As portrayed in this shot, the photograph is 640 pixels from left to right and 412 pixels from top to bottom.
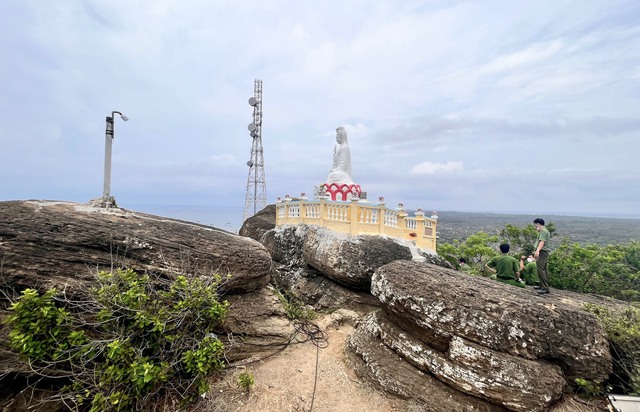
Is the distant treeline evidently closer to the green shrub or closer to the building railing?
the building railing

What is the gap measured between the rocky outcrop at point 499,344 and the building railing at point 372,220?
5.24 meters

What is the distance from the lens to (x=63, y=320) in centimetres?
504

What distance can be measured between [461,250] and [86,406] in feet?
57.9

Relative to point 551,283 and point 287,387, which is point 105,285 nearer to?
point 287,387

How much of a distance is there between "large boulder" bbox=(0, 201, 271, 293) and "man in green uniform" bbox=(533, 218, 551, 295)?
813cm

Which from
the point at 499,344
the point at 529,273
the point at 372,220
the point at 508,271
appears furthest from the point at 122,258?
the point at 529,273

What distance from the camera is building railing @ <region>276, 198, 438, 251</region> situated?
1194cm

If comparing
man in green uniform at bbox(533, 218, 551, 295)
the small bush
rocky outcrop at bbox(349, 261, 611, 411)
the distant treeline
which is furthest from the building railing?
the small bush

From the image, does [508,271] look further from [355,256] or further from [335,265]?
[335,265]

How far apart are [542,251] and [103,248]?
11980 mm

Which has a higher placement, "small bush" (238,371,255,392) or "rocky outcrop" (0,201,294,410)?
"rocky outcrop" (0,201,294,410)

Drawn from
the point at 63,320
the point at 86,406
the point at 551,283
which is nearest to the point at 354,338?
the point at 86,406

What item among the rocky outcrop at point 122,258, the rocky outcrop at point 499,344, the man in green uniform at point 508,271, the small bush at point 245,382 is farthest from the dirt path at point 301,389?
the man in green uniform at point 508,271

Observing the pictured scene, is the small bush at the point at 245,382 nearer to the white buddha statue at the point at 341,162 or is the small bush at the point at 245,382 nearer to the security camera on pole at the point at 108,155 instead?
the security camera on pole at the point at 108,155
